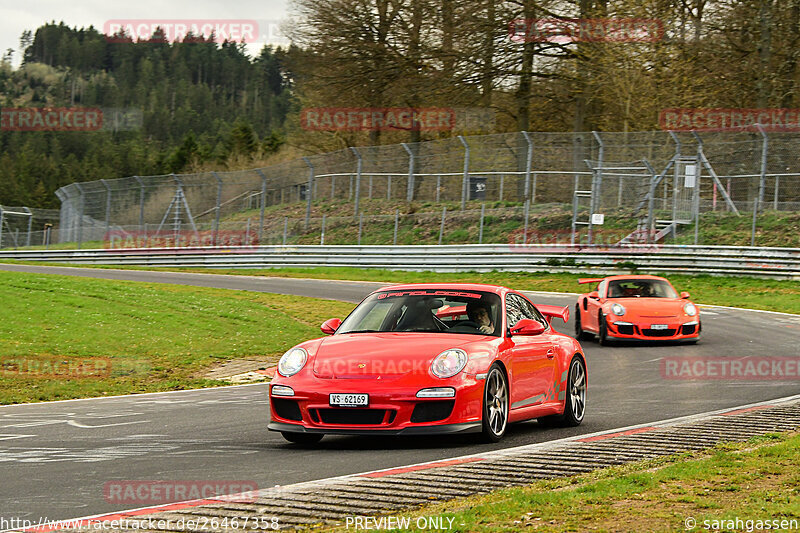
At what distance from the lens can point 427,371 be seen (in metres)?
8.26

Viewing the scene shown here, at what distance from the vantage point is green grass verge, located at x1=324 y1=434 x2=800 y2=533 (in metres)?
5.10

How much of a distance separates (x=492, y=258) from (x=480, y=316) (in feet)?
80.7

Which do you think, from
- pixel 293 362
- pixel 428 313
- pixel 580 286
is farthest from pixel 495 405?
pixel 580 286

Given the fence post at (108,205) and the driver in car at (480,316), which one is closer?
the driver in car at (480,316)

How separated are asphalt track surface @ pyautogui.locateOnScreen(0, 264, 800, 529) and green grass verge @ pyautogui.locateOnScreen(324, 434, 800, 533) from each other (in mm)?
1545

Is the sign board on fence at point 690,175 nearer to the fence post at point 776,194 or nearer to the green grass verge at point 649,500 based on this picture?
the fence post at point 776,194

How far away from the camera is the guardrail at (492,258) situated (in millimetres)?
29781

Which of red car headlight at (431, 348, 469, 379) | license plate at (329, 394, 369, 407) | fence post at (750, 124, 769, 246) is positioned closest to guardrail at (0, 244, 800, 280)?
fence post at (750, 124, 769, 246)

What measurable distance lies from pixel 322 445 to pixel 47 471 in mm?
2256

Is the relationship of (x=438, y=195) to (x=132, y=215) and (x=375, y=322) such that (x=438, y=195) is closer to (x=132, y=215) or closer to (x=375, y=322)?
(x=132, y=215)

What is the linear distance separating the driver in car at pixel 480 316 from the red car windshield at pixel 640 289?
32.2ft
